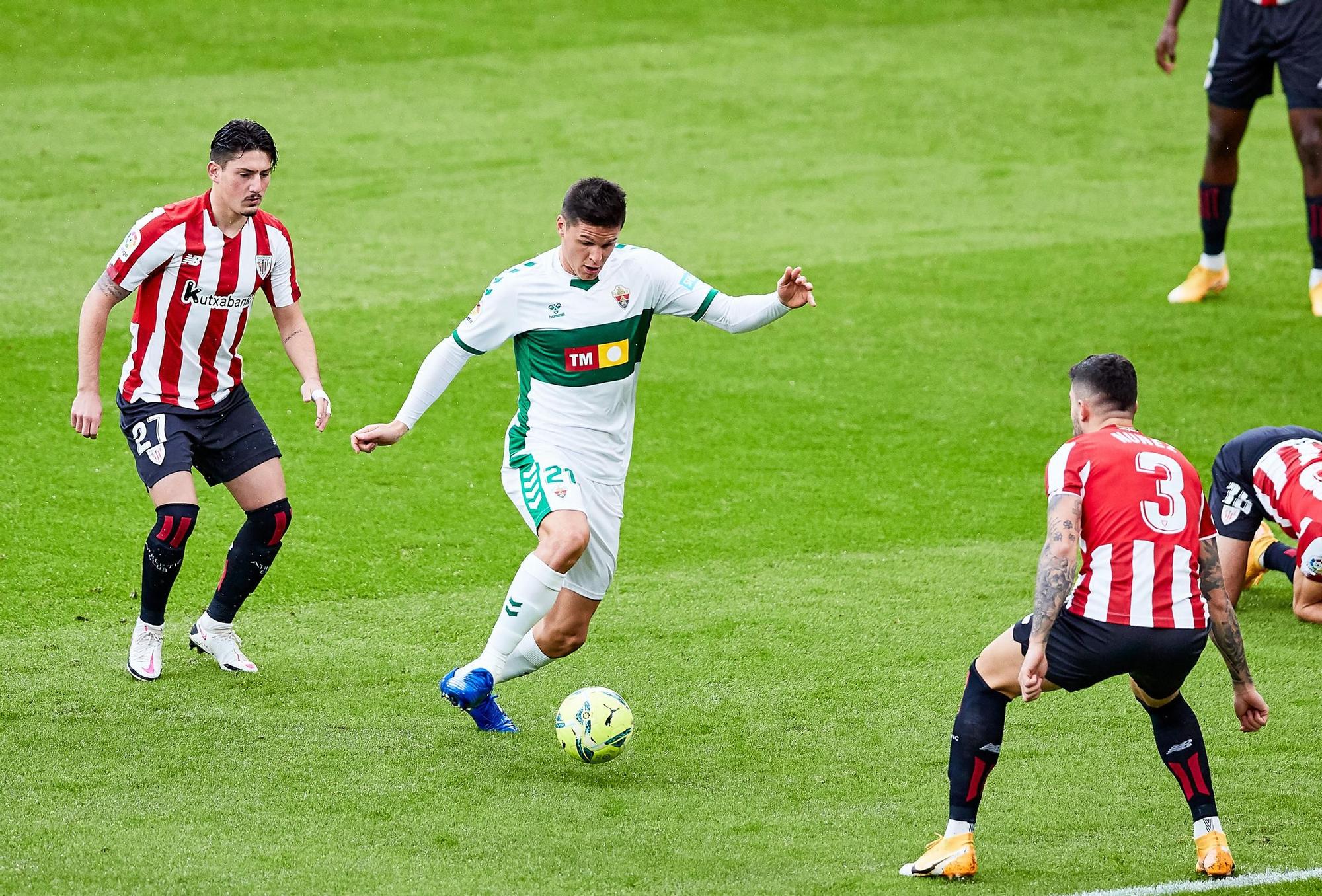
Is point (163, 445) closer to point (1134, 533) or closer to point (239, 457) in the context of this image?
point (239, 457)

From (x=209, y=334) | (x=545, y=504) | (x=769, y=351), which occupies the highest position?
(x=209, y=334)

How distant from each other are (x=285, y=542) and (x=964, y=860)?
14.8 feet

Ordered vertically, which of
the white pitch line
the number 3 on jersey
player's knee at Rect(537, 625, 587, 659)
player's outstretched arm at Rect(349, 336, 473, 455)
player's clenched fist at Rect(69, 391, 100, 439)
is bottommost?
the white pitch line

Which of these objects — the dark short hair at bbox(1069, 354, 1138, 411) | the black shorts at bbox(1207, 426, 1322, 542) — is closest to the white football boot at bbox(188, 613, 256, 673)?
the dark short hair at bbox(1069, 354, 1138, 411)

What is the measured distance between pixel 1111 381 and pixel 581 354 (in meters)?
2.07

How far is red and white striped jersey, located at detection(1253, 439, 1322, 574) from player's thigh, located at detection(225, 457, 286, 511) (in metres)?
4.34

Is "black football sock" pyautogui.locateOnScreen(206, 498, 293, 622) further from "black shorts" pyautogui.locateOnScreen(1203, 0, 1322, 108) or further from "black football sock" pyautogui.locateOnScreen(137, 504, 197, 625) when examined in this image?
"black shorts" pyautogui.locateOnScreen(1203, 0, 1322, 108)

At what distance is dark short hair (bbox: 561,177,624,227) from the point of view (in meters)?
5.70

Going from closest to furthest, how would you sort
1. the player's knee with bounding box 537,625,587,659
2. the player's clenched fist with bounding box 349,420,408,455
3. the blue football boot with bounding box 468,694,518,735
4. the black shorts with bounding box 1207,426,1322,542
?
1. the player's clenched fist with bounding box 349,420,408,455
2. the player's knee with bounding box 537,625,587,659
3. the blue football boot with bounding box 468,694,518,735
4. the black shorts with bounding box 1207,426,1322,542

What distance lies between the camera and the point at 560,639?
5879 millimetres

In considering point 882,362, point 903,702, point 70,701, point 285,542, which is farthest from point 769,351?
point 70,701

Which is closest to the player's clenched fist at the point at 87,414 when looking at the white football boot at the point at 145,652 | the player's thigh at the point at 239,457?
the player's thigh at the point at 239,457

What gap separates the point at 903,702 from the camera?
6383 mm

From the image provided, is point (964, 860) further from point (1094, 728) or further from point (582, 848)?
point (1094, 728)
